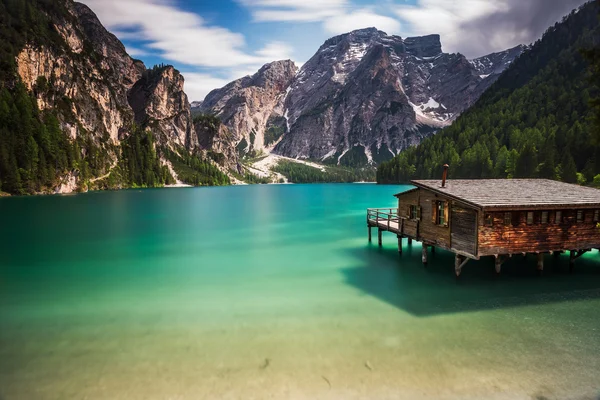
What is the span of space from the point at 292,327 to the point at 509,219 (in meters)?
16.3

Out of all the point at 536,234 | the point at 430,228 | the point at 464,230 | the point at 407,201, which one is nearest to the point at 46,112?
the point at 407,201

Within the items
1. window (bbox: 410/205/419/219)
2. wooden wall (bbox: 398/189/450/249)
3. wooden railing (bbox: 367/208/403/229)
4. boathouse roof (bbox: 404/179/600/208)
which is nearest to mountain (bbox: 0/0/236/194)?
wooden railing (bbox: 367/208/403/229)

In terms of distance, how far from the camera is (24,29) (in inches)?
6284

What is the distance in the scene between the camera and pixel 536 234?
25.0 meters

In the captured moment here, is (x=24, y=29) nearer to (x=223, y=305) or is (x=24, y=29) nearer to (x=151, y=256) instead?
(x=151, y=256)

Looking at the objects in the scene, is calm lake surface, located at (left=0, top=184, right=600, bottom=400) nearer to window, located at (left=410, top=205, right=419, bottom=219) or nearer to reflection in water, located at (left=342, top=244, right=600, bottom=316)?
reflection in water, located at (left=342, top=244, right=600, bottom=316)

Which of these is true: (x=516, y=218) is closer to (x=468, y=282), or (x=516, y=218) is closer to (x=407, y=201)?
(x=468, y=282)

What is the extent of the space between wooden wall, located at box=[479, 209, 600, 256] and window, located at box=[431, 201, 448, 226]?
3.22 metres

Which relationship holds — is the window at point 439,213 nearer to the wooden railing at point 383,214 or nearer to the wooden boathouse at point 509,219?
the wooden boathouse at point 509,219

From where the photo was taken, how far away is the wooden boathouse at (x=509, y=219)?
2411 centimetres

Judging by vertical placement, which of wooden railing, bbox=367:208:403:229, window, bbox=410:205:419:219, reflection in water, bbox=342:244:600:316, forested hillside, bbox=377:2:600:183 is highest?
forested hillside, bbox=377:2:600:183

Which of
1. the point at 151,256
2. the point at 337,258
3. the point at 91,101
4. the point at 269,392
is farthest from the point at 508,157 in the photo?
the point at 91,101

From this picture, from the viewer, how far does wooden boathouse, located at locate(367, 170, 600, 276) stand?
79.1 ft

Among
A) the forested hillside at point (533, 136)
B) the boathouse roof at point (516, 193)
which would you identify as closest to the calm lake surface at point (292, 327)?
the boathouse roof at point (516, 193)
